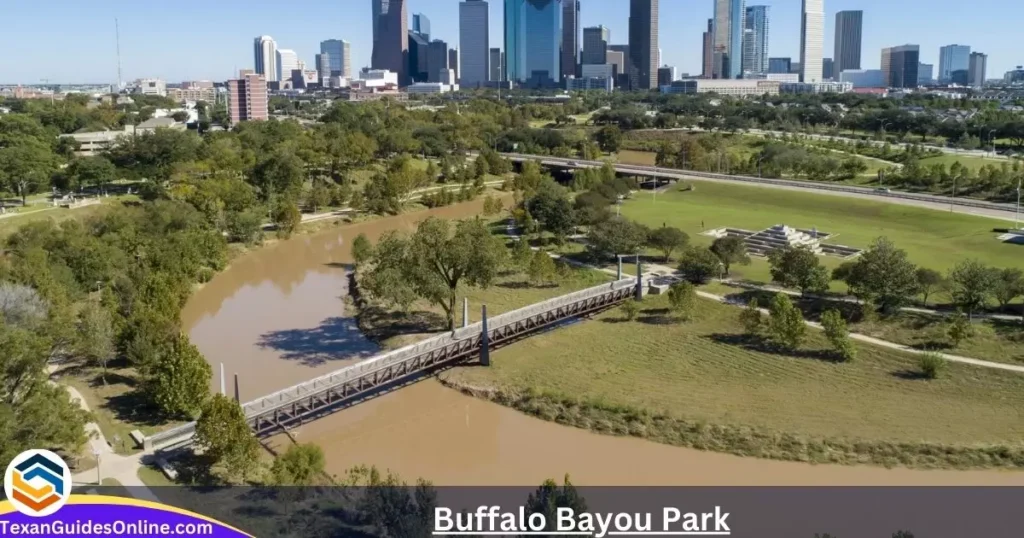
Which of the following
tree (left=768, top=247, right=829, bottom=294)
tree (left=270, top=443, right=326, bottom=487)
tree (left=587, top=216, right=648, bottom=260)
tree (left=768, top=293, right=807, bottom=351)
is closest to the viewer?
tree (left=270, top=443, right=326, bottom=487)

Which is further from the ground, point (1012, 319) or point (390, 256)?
point (390, 256)

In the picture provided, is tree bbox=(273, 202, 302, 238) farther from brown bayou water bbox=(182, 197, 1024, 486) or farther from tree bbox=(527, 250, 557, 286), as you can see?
tree bbox=(527, 250, 557, 286)

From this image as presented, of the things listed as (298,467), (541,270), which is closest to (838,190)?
(541,270)

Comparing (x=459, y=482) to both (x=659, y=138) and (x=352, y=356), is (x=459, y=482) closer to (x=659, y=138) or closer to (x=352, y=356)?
(x=352, y=356)

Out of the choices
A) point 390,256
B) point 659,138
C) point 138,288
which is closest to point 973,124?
point 659,138

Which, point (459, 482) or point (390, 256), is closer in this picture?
point (459, 482)

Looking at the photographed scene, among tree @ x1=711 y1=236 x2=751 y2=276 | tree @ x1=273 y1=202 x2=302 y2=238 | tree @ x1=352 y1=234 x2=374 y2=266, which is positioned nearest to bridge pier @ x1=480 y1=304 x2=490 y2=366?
tree @ x1=711 y1=236 x2=751 y2=276

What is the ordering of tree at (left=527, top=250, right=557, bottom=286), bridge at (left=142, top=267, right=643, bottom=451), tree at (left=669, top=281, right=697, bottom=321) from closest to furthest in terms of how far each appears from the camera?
bridge at (left=142, top=267, right=643, bottom=451)
tree at (left=669, top=281, right=697, bottom=321)
tree at (left=527, top=250, right=557, bottom=286)

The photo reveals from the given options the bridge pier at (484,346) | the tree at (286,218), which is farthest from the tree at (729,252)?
the tree at (286,218)
